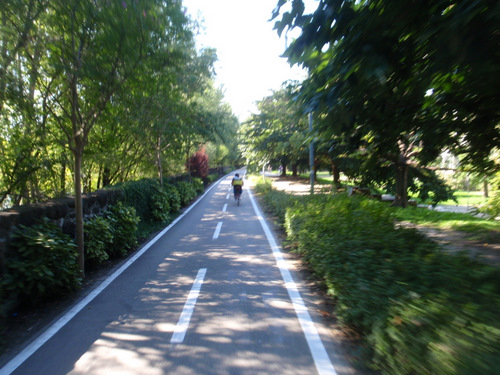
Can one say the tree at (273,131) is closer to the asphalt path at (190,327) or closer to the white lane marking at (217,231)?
the white lane marking at (217,231)

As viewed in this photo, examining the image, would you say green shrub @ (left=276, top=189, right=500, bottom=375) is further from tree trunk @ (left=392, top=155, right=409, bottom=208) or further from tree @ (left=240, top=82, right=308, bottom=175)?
tree @ (left=240, top=82, right=308, bottom=175)

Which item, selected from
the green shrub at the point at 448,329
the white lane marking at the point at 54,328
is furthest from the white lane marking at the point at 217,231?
the green shrub at the point at 448,329

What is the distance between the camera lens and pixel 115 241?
7906 millimetres

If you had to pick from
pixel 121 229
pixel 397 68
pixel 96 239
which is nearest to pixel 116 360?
pixel 96 239

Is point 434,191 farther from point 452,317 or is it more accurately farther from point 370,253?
point 452,317

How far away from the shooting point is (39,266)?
4711 mm

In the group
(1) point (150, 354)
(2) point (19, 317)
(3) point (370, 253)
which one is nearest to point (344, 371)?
(3) point (370, 253)

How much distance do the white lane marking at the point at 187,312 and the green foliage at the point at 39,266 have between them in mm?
2033

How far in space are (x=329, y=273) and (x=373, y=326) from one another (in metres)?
1.60

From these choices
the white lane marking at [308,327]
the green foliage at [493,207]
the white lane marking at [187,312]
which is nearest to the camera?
the white lane marking at [308,327]

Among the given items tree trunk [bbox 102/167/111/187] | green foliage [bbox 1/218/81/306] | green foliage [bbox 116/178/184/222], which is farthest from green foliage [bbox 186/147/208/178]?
green foliage [bbox 1/218/81/306]

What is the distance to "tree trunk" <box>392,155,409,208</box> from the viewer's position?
1362cm

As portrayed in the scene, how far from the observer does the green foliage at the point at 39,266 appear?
4507 millimetres

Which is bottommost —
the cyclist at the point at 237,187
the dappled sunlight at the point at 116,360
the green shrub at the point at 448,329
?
the dappled sunlight at the point at 116,360
